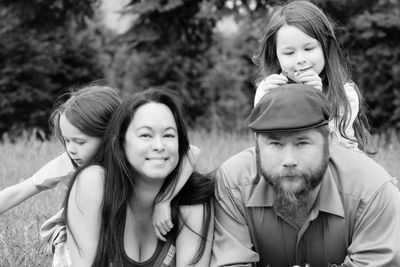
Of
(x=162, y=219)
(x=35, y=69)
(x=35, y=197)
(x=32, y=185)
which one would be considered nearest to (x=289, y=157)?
(x=162, y=219)

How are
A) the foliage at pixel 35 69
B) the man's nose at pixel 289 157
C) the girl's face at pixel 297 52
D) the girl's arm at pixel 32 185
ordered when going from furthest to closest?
1. the foliage at pixel 35 69
2. the girl's face at pixel 297 52
3. the girl's arm at pixel 32 185
4. the man's nose at pixel 289 157

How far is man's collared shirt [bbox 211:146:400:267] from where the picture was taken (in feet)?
11.5

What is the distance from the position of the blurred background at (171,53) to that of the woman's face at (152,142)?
4759mm

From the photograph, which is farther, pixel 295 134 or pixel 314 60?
pixel 314 60

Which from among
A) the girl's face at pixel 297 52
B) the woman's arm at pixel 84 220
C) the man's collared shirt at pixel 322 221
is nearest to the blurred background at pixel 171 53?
the girl's face at pixel 297 52

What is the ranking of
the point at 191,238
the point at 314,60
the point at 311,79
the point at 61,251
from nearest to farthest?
1. the point at 191,238
2. the point at 61,251
3. the point at 311,79
4. the point at 314,60

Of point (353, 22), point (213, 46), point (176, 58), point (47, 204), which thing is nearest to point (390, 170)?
point (47, 204)

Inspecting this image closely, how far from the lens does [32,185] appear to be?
13.9 ft

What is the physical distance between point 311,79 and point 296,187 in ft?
2.79

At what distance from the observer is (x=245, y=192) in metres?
3.73

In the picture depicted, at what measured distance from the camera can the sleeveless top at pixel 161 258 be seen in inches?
152

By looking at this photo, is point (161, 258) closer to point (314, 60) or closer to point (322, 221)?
point (322, 221)

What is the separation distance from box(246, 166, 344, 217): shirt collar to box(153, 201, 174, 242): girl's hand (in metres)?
0.44

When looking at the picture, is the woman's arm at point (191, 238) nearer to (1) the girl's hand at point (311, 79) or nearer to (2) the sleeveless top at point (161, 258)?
(2) the sleeveless top at point (161, 258)
